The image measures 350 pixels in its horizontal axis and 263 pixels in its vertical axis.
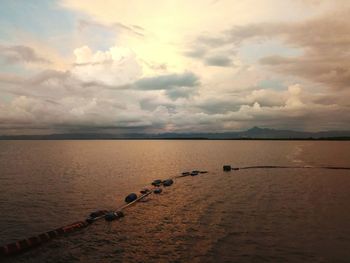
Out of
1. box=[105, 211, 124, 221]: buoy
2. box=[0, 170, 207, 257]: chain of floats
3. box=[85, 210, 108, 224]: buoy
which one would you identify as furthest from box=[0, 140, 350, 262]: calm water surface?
box=[85, 210, 108, 224]: buoy

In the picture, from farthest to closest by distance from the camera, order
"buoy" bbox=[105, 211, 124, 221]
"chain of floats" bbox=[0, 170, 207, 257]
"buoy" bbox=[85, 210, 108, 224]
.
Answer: "buoy" bbox=[105, 211, 124, 221] → "buoy" bbox=[85, 210, 108, 224] → "chain of floats" bbox=[0, 170, 207, 257]

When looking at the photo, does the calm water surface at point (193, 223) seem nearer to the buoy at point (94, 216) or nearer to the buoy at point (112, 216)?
the buoy at point (112, 216)

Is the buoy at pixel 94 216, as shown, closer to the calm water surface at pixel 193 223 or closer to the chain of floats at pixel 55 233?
the chain of floats at pixel 55 233

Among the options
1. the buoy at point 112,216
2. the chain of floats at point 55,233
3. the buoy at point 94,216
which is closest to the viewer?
the chain of floats at point 55,233

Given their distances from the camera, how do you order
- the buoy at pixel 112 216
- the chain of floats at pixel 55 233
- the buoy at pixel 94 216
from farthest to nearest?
the buoy at pixel 112 216, the buoy at pixel 94 216, the chain of floats at pixel 55 233

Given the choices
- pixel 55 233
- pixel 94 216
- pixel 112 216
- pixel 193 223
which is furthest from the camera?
pixel 94 216

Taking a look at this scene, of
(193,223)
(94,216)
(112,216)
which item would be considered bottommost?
(193,223)

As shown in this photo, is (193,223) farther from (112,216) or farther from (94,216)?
(94,216)

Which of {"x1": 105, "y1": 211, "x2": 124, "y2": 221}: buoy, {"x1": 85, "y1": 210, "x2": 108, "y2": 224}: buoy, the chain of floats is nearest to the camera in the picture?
the chain of floats

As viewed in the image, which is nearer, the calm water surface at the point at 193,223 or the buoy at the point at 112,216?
the calm water surface at the point at 193,223

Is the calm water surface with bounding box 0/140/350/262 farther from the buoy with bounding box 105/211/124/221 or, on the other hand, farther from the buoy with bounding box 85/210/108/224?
the buoy with bounding box 85/210/108/224

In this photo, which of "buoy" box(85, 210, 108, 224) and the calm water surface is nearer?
the calm water surface

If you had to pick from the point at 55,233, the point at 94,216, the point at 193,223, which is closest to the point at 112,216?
the point at 94,216

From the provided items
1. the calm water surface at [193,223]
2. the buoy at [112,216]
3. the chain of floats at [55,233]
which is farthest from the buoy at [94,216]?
the calm water surface at [193,223]
